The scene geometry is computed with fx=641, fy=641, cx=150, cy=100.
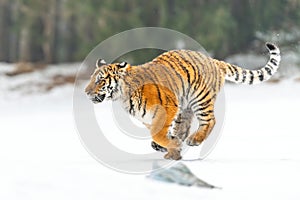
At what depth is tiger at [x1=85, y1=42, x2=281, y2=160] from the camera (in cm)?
431

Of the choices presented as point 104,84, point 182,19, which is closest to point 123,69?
point 104,84

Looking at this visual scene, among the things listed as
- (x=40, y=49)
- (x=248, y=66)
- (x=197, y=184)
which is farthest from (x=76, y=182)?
(x=40, y=49)

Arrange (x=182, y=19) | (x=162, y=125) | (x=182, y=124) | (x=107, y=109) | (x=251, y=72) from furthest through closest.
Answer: (x=182, y=19), (x=107, y=109), (x=251, y=72), (x=182, y=124), (x=162, y=125)

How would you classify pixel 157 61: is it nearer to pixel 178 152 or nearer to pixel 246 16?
pixel 178 152

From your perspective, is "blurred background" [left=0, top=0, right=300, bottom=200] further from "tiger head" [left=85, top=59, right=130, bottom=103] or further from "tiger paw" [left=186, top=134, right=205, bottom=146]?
"tiger head" [left=85, top=59, right=130, bottom=103]

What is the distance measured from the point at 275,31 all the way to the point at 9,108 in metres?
4.95

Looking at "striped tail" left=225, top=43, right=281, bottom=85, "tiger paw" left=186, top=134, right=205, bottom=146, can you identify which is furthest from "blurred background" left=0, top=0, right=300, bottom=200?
"striped tail" left=225, top=43, right=281, bottom=85

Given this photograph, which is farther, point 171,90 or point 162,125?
point 171,90

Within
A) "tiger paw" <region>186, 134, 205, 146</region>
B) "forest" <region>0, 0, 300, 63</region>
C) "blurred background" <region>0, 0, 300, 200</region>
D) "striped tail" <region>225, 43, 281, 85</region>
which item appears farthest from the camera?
"forest" <region>0, 0, 300, 63</region>

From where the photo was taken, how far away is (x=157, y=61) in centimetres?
473

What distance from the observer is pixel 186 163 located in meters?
4.35

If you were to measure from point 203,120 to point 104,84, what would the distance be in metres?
0.82

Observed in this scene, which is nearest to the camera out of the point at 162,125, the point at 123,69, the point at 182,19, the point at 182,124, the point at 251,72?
the point at 162,125

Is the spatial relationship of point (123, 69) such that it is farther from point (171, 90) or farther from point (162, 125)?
point (162, 125)
